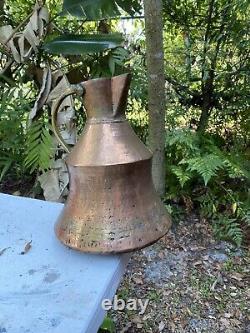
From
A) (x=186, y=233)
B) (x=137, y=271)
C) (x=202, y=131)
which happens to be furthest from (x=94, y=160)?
(x=202, y=131)

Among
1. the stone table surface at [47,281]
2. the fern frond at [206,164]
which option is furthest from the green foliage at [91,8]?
the stone table surface at [47,281]

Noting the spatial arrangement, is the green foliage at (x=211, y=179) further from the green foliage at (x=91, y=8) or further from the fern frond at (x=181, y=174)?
the green foliage at (x=91, y=8)

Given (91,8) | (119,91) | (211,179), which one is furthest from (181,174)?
(119,91)

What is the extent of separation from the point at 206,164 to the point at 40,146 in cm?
74

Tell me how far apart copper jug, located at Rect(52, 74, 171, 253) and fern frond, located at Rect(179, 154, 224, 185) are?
822 mm

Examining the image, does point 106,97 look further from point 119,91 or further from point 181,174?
point 181,174

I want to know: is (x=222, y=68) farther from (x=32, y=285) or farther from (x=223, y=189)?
(x=32, y=285)

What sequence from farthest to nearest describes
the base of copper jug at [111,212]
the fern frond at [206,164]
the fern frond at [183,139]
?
the fern frond at [183,139]
the fern frond at [206,164]
the base of copper jug at [111,212]

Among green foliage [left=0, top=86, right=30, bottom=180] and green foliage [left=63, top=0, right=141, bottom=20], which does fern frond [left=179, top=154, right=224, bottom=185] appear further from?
green foliage [left=0, top=86, right=30, bottom=180]

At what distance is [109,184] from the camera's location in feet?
2.49

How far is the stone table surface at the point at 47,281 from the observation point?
2.06ft

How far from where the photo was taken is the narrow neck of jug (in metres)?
0.77

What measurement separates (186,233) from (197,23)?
3.99 feet

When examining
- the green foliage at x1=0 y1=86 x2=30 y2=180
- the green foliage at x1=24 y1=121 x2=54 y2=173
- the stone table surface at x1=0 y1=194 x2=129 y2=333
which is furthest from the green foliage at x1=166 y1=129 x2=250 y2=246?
the stone table surface at x1=0 y1=194 x2=129 y2=333
